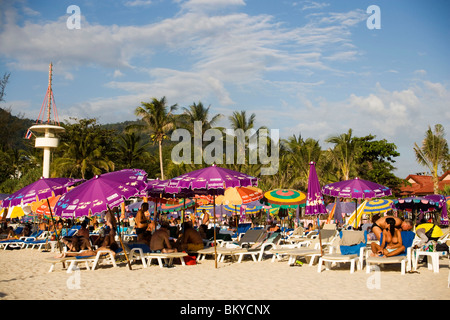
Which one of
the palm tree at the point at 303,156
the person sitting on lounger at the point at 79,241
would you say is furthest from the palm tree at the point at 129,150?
the person sitting on lounger at the point at 79,241

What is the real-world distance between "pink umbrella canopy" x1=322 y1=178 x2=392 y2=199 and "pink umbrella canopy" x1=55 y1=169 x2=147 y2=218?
566 cm

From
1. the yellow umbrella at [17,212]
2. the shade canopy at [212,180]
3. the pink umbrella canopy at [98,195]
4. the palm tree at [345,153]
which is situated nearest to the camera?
the pink umbrella canopy at [98,195]

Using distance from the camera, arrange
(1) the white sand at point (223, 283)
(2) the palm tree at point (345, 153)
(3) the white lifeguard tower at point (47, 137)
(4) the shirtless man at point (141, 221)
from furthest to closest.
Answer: (2) the palm tree at point (345, 153), (3) the white lifeguard tower at point (47, 137), (4) the shirtless man at point (141, 221), (1) the white sand at point (223, 283)

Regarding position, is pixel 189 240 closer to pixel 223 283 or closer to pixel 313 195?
pixel 313 195

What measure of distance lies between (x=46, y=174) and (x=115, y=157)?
1484cm

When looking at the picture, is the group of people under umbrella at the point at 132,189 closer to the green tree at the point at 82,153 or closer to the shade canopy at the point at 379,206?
the shade canopy at the point at 379,206

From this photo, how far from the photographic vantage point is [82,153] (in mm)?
40094

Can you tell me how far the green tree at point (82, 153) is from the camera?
39.0 m

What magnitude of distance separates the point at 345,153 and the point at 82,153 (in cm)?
2341

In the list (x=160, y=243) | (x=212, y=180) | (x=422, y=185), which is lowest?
(x=422, y=185)

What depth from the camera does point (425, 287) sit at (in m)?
7.94

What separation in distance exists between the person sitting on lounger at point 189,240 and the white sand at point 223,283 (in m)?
1.04

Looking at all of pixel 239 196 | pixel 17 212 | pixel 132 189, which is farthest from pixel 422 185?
pixel 132 189
